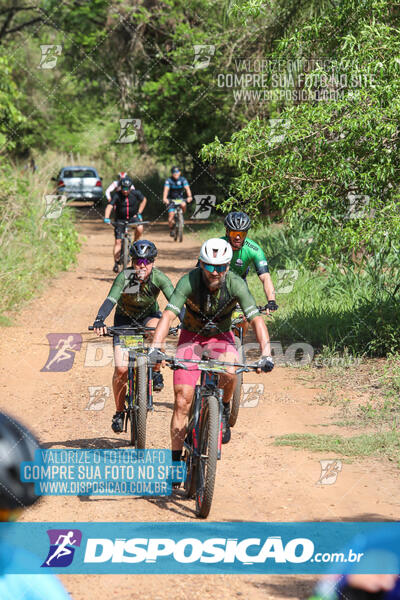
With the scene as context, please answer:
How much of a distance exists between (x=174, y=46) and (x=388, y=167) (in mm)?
20792

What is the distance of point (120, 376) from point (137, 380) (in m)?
0.42

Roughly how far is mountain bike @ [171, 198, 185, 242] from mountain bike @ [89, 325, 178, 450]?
1619 cm

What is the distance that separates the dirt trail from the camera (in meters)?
5.05

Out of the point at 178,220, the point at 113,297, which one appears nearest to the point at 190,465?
the point at 113,297

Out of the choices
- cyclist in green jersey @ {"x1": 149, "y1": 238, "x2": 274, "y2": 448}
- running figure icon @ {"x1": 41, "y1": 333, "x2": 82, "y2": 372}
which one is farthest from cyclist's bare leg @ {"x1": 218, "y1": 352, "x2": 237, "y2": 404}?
running figure icon @ {"x1": 41, "y1": 333, "x2": 82, "y2": 372}

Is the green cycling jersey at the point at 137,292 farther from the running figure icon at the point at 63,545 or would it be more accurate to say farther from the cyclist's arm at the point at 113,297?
the running figure icon at the point at 63,545

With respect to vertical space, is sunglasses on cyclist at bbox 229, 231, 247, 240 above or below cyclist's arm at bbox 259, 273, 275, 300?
above

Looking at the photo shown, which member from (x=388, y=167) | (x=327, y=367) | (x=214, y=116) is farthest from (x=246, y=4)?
A: (x=214, y=116)

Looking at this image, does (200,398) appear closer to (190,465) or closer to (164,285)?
(190,465)

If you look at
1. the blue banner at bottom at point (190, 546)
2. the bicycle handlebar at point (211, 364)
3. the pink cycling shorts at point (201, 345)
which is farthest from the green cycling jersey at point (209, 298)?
the blue banner at bottom at point (190, 546)

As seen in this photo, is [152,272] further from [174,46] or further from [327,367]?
[174,46]

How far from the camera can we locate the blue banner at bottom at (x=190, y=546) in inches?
208

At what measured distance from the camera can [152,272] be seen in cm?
782

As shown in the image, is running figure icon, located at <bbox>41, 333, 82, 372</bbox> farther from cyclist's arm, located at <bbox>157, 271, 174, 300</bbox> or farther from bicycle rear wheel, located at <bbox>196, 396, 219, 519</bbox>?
bicycle rear wheel, located at <bbox>196, 396, 219, 519</bbox>
